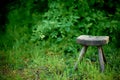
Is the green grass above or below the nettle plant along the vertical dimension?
below

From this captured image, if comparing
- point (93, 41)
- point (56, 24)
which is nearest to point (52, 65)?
point (93, 41)

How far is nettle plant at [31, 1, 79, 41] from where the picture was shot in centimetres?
640

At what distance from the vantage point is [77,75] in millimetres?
5078

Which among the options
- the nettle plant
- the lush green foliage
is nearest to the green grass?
the lush green foliage

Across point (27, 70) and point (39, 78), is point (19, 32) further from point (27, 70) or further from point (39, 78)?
point (39, 78)

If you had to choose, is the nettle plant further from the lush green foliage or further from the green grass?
the green grass

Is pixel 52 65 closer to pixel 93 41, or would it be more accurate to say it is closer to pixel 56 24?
pixel 93 41

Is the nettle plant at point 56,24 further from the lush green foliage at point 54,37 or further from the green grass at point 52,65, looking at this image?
the green grass at point 52,65

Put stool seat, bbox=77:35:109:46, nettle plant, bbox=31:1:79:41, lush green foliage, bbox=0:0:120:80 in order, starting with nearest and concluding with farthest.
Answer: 1. stool seat, bbox=77:35:109:46
2. lush green foliage, bbox=0:0:120:80
3. nettle plant, bbox=31:1:79:41

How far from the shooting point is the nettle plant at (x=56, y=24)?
640 cm

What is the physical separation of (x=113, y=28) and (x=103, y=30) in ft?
0.84

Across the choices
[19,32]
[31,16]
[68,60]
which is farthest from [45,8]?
[68,60]

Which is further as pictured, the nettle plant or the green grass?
the nettle plant

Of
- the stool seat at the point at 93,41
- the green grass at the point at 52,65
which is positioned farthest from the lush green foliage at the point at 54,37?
the stool seat at the point at 93,41
